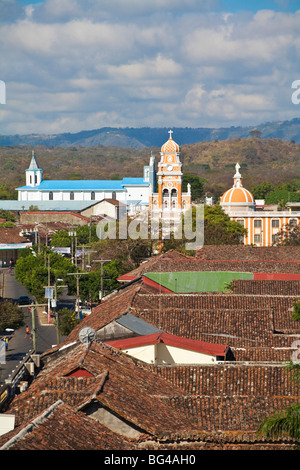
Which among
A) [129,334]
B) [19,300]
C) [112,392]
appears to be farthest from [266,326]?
[19,300]

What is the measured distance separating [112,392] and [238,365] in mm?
3959

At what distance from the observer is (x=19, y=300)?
47531mm

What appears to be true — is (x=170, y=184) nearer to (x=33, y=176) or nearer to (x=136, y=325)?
(x=136, y=325)

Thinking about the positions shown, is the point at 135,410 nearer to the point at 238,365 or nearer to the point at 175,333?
the point at 238,365

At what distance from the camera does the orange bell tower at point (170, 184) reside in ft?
253

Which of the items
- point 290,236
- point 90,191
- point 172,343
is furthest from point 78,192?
point 172,343

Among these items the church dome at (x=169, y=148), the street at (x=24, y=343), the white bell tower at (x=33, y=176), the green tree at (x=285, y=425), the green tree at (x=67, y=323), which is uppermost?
the white bell tower at (x=33, y=176)

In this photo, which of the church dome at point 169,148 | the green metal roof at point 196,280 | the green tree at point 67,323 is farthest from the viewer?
the church dome at point 169,148

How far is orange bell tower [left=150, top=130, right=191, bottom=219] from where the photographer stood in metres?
77.0

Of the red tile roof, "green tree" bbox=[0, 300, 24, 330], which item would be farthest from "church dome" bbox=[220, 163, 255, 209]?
the red tile roof

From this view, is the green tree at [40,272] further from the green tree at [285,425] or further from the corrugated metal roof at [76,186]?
the corrugated metal roof at [76,186]

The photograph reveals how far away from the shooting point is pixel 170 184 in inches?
3063

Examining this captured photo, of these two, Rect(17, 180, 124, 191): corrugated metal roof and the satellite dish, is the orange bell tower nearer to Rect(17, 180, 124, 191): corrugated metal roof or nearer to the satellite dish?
Rect(17, 180, 124, 191): corrugated metal roof

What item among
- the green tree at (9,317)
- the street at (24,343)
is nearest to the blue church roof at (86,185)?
the street at (24,343)
